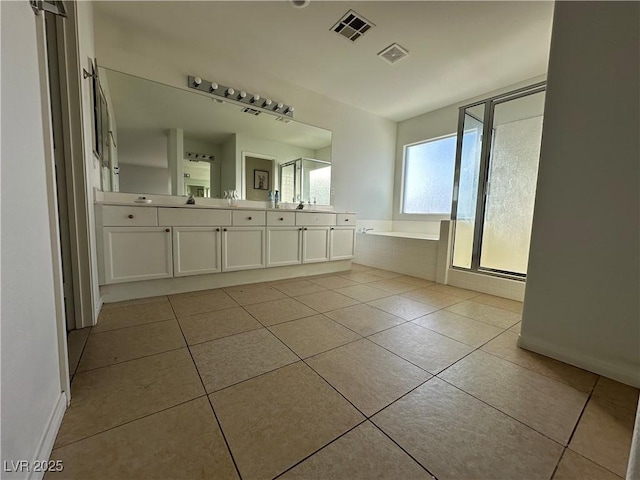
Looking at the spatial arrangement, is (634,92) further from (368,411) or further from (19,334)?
(19,334)

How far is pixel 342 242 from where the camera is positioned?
359cm

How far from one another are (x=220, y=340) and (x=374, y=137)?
403cm

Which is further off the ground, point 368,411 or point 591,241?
point 591,241

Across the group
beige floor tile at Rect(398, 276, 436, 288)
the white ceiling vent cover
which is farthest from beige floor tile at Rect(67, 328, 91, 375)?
the white ceiling vent cover

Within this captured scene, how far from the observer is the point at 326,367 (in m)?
1.30

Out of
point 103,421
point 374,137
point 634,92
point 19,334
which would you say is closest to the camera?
point 19,334

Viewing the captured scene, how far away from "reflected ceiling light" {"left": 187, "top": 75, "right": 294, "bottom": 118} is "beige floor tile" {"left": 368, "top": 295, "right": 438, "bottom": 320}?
2.60m

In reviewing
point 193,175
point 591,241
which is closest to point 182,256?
point 193,175

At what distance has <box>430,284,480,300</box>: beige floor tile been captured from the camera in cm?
266

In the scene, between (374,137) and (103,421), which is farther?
(374,137)

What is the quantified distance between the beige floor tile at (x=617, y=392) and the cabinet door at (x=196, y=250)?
2742mm

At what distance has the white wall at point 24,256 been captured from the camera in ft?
1.97

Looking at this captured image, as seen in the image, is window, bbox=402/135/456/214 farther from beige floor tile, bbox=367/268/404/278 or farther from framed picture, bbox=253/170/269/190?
framed picture, bbox=253/170/269/190

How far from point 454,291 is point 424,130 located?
2.86 metres
